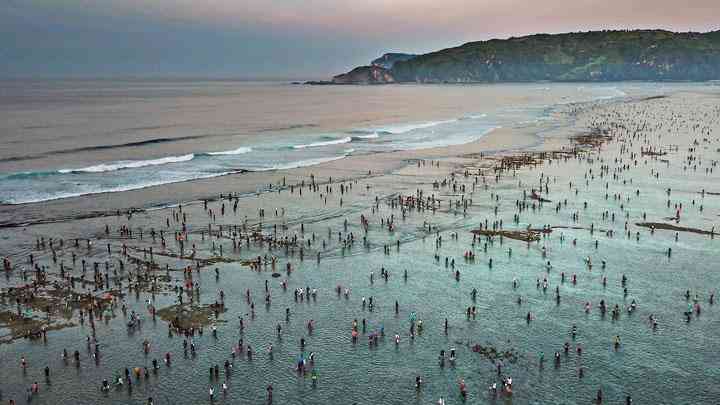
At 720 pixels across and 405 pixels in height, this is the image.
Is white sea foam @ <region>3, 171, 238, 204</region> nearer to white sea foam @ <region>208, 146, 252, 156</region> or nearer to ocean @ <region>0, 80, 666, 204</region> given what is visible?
ocean @ <region>0, 80, 666, 204</region>

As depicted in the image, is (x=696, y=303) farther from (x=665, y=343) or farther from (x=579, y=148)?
(x=579, y=148)

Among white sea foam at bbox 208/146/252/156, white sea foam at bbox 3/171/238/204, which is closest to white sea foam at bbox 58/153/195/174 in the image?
white sea foam at bbox 208/146/252/156

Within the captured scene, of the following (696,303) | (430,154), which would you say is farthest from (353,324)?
(430,154)

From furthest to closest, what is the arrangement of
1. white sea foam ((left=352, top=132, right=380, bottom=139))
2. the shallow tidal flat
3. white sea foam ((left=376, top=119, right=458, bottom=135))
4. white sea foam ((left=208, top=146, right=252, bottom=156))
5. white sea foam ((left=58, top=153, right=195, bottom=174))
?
1. white sea foam ((left=376, top=119, right=458, bottom=135))
2. white sea foam ((left=352, top=132, right=380, bottom=139))
3. white sea foam ((left=208, top=146, right=252, bottom=156))
4. white sea foam ((left=58, top=153, right=195, bottom=174))
5. the shallow tidal flat

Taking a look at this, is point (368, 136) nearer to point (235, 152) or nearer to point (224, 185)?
point (235, 152)

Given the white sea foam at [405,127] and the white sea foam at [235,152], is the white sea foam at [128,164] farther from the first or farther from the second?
the white sea foam at [405,127]
